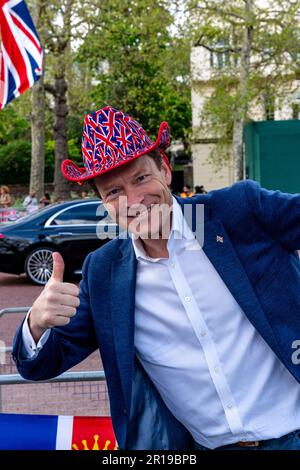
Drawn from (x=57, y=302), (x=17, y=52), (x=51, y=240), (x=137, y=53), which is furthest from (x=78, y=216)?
(x=57, y=302)

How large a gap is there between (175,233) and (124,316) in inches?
11.4

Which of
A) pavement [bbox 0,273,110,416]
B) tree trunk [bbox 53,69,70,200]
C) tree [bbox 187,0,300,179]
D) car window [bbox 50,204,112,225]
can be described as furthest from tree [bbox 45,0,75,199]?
pavement [bbox 0,273,110,416]

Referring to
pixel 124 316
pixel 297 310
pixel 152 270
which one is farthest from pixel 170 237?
pixel 297 310

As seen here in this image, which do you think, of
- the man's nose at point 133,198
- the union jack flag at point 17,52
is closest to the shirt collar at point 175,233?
the man's nose at point 133,198

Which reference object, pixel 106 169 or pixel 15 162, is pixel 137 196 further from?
pixel 15 162

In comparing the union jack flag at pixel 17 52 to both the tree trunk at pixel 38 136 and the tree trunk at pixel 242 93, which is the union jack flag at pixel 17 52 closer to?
the tree trunk at pixel 242 93

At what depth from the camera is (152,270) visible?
86.0 inches

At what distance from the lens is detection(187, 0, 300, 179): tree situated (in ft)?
70.0

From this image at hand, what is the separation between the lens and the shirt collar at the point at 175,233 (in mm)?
2186

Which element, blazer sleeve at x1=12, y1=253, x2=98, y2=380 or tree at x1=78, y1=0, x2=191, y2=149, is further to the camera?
tree at x1=78, y1=0, x2=191, y2=149

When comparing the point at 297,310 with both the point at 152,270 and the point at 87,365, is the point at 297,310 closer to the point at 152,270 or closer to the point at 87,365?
the point at 152,270

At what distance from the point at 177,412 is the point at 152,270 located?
0.43m

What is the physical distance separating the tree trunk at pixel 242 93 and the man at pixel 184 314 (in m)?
20.3

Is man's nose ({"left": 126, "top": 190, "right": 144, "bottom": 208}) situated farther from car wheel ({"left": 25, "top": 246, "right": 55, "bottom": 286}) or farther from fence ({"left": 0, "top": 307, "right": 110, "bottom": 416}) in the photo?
car wheel ({"left": 25, "top": 246, "right": 55, "bottom": 286})
